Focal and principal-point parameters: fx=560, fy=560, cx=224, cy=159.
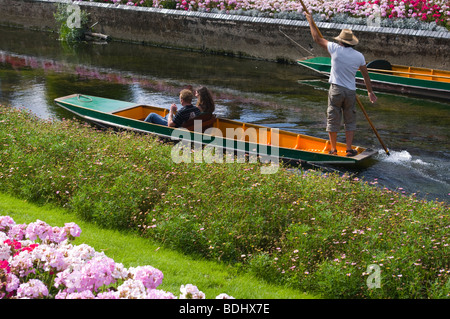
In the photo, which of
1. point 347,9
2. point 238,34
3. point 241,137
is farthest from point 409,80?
point 241,137

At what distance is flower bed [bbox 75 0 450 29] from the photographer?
19.0m

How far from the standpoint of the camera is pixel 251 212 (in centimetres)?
702

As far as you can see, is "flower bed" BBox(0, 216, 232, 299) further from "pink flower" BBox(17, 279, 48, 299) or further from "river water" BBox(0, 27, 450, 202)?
"river water" BBox(0, 27, 450, 202)

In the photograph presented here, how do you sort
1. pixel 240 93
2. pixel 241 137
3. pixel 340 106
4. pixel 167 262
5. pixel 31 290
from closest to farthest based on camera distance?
pixel 31 290, pixel 167 262, pixel 340 106, pixel 241 137, pixel 240 93

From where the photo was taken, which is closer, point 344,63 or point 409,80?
point 344,63

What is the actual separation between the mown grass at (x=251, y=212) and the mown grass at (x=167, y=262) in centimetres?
16

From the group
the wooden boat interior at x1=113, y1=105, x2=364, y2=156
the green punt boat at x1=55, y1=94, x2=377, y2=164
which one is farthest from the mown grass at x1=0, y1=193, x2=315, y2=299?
the wooden boat interior at x1=113, y1=105, x2=364, y2=156

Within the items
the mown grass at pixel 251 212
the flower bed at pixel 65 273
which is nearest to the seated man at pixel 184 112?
the mown grass at pixel 251 212

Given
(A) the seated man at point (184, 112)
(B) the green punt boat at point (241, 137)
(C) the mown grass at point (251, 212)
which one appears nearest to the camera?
(C) the mown grass at point (251, 212)

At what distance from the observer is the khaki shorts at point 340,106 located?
10180mm

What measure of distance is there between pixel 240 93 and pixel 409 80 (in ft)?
16.8

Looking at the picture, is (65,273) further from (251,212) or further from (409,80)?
(409,80)

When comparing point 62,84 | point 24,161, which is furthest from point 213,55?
point 24,161

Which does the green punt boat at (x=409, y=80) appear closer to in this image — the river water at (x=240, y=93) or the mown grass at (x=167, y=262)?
the river water at (x=240, y=93)
